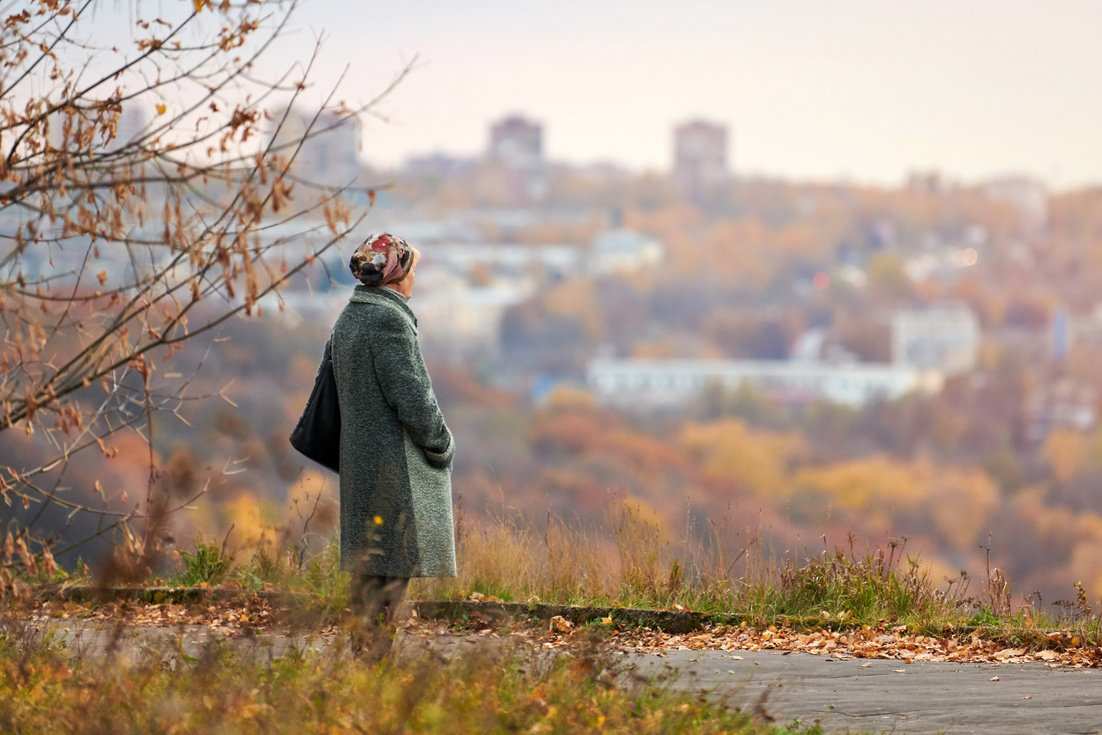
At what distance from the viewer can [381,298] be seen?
5.24 meters

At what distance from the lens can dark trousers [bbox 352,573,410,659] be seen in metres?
5.02

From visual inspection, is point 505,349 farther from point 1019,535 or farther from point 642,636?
point 642,636

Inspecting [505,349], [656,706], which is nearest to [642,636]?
[656,706]

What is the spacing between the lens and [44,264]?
6156mm

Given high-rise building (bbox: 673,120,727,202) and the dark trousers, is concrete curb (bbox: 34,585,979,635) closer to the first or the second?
the dark trousers

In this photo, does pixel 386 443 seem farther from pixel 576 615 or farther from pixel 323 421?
pixel 576 615

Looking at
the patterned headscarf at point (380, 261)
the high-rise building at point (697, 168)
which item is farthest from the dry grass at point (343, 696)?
the high-rise building at point (697, 168)

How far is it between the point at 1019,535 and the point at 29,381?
97.7m

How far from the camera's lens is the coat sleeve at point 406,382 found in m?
5.12

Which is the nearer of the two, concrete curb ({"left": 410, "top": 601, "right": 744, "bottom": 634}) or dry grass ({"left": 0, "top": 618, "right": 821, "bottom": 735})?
dry grass ({"left": 0, "top": 618, "right": 821, "bottom": 735})

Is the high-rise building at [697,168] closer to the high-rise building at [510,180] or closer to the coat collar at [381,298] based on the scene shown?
the high-rise building at [510,180]

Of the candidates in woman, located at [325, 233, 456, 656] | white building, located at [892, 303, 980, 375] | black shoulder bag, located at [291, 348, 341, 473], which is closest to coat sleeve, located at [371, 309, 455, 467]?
woman, located at [325, 233, 456, 656]

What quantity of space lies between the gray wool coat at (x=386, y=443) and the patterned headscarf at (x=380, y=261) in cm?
6

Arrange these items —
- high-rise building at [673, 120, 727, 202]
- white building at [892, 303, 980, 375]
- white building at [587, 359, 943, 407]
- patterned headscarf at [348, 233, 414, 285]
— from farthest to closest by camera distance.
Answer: high-rise building at [673, 120, 727, 202]
white building at [892, 303, 980, 375]
white building at [587, 359, 943, 407]
patterned headscarf at [348, 233, 414, 285]
